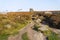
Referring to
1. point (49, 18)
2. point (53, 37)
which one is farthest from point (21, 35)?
point (49, 18)

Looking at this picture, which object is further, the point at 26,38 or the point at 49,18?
the point at 49,18

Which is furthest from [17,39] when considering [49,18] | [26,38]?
[49,18]

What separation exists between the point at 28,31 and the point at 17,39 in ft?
8.97

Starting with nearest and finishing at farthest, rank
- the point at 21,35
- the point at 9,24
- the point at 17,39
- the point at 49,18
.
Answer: the point at 17,39, the point at 21,35, the point at 9,24, the point at 49,18

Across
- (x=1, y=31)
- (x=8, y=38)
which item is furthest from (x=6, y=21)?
(x=8, y=38)

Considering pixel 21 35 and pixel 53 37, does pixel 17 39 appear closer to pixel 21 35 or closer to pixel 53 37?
pixel 21 35

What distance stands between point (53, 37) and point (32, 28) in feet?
13.6

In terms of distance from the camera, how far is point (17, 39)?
54.3 ft

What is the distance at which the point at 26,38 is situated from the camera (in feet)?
54.8

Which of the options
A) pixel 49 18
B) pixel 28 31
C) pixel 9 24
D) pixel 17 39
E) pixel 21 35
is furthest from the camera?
pixel 49 18

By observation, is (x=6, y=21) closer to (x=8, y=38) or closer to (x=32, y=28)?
(x=32, y=28)

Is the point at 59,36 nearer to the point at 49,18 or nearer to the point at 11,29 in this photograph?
the point at 11,29

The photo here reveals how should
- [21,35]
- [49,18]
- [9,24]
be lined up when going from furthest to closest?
[49,18]
[9,24]
[21,35]

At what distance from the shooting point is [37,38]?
17.0 m
